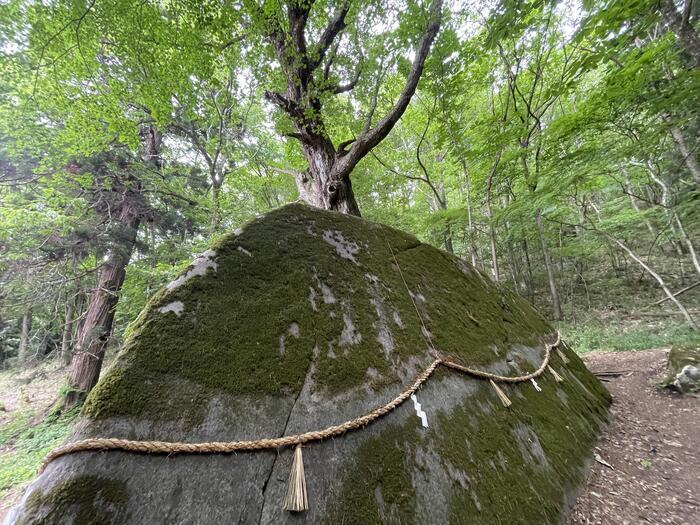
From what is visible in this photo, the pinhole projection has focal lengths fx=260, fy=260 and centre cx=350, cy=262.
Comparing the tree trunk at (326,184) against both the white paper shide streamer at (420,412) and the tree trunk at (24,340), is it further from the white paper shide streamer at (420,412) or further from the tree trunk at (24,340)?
the tree trunk at (24,340)

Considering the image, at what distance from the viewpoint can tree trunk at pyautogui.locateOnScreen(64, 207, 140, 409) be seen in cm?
609

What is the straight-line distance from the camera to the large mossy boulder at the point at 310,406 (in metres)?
1.05

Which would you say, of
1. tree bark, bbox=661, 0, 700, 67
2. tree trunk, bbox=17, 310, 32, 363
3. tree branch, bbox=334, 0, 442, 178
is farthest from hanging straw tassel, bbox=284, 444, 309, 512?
tree trunk, bbox=17, 310, 32, 363

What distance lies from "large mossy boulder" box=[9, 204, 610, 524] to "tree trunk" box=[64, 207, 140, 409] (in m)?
6.41

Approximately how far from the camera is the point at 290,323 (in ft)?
5.64

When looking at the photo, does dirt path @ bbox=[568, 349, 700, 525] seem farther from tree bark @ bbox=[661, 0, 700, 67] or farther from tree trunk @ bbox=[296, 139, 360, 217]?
tree bark @ bbox=[661, 0, 700, 67]

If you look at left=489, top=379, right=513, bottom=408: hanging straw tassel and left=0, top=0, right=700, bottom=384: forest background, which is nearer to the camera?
left=489, top=379, right=513, bottom=408: hanging straw tassel

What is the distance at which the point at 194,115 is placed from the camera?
5.65m

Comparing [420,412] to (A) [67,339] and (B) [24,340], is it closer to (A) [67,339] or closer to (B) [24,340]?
(A) [67,339]

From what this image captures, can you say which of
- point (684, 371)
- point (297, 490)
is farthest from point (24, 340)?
point (684, 371)

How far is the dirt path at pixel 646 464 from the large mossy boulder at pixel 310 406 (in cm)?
18

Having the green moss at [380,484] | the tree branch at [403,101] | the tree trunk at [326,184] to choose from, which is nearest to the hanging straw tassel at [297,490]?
the green moss at [380,484]

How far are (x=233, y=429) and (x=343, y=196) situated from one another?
3.35 meters

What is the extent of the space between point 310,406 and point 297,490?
1.18 feet
